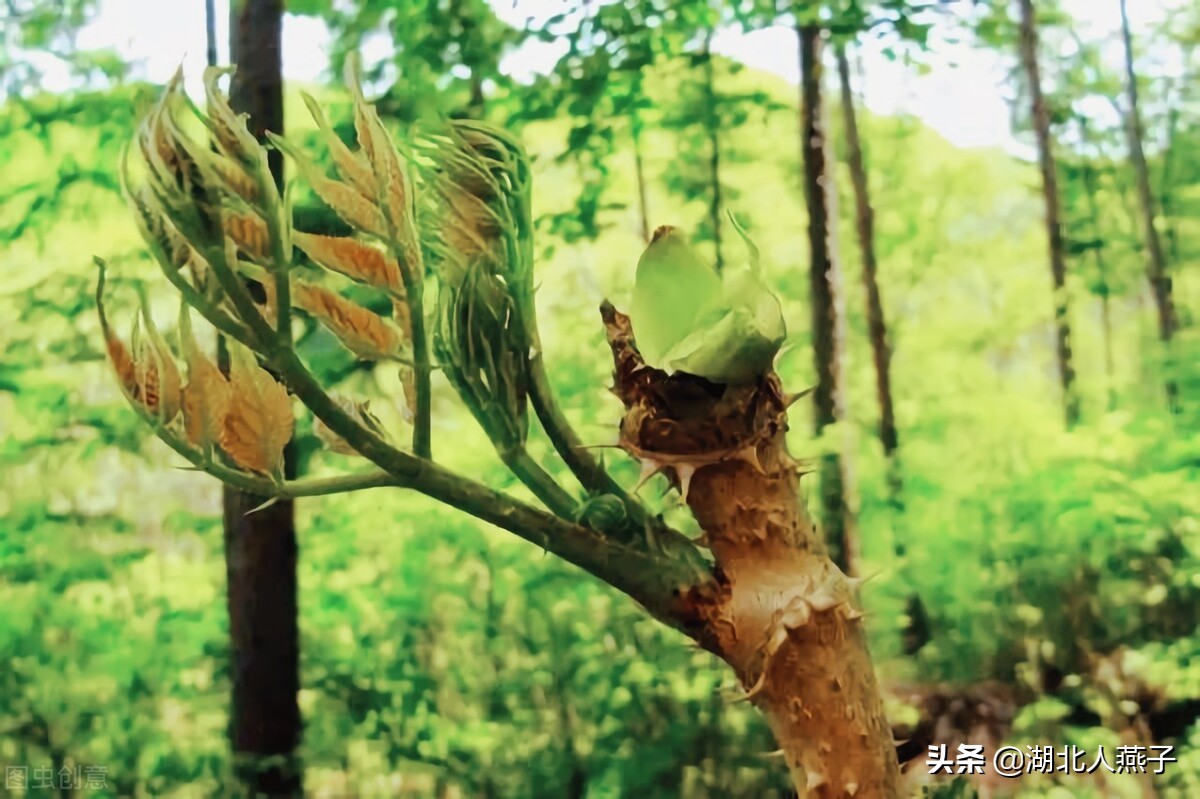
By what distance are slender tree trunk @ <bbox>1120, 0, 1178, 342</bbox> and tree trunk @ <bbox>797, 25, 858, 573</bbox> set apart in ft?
0.98

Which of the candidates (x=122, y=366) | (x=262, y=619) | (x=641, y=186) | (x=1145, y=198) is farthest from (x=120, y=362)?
(x=1145, y=198)

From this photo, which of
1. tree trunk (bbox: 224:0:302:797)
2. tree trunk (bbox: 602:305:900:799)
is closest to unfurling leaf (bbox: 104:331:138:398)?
tree trunk (bbox: 602:305:900:799)

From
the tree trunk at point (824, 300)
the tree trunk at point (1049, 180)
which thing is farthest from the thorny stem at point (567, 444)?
the tree trunk at point (1049, 180)

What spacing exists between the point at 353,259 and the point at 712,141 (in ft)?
2.10

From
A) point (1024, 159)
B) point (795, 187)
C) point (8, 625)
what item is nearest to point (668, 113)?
point (795, 187)

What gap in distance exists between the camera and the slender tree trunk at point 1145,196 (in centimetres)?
96

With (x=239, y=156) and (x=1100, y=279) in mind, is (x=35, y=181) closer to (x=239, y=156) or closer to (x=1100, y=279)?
(x=239, y=156)

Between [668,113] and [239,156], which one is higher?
[668,113]

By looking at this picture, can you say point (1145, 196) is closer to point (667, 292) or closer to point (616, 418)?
point (616, 418)

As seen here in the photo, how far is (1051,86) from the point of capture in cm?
97

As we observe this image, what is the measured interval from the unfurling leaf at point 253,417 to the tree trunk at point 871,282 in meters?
0.69

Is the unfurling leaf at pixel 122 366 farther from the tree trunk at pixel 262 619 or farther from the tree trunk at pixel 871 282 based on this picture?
the tree trunk at pixel 871 282

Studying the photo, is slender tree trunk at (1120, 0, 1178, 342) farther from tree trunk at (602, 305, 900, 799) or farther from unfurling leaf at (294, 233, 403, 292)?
unfurling leaf at (294, 233, 403, 292)

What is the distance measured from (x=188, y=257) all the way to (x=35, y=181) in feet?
2.48
